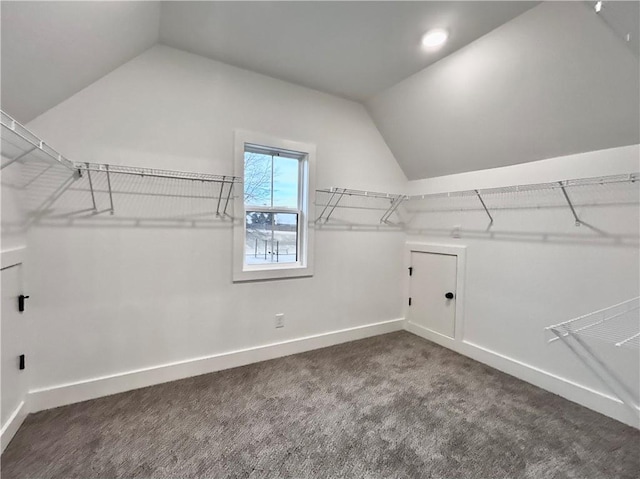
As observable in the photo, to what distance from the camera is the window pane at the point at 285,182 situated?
9.07 feet

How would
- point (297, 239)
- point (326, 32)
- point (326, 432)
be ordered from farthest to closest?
point (297, 239)
point (326, 32)
point (326, 432)

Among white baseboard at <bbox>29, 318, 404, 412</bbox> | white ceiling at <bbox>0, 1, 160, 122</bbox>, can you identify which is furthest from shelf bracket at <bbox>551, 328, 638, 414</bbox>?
white ceiling at <bbox>0, 1, 160, 122</bbox>

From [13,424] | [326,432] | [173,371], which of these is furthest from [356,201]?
[13,424]

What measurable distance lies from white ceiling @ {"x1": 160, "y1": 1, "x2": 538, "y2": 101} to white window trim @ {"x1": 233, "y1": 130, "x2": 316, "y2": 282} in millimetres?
575

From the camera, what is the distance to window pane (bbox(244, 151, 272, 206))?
8.58ft

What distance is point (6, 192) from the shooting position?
162 centimetres

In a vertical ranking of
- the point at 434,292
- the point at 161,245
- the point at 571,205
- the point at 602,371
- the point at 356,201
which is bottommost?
the point at 602,371

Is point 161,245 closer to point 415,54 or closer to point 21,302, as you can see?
point 21,302

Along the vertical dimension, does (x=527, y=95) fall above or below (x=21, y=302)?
above

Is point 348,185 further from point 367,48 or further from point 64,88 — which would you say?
point 64,88

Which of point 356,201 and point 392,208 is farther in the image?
point 392,208

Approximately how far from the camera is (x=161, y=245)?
2.21 m

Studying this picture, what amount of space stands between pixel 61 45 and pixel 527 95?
278 centimetres

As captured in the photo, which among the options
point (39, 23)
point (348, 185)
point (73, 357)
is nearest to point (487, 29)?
point (348, 185)
